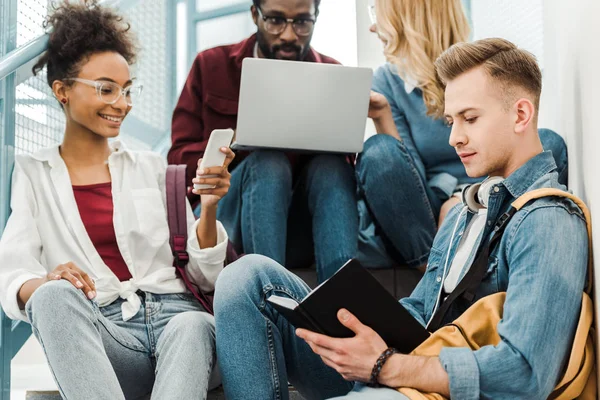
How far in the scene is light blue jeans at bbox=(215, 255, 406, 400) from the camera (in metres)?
1.60

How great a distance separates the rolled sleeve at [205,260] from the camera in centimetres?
206

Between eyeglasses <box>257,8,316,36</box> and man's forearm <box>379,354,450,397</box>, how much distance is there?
1.54 meters

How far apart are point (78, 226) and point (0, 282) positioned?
0.82ft

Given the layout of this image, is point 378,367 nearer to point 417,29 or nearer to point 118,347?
point 118,347

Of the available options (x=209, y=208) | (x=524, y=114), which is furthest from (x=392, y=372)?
(x=209, y=208)

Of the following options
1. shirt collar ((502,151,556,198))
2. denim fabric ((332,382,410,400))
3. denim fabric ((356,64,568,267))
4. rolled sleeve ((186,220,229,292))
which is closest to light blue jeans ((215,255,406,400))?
denim fabric ((332,382,410,400))

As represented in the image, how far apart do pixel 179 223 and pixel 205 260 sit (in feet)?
0.54

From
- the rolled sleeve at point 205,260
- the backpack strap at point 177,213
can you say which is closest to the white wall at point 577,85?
the rolled sleeve at point 205,260

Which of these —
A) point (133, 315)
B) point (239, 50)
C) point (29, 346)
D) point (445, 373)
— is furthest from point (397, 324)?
point (29, 346)

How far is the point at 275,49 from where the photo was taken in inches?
107

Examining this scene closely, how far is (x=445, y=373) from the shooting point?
53.1 inches

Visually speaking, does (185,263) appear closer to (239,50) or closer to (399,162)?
(399,162)

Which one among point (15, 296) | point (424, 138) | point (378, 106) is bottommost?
point (15, 296)

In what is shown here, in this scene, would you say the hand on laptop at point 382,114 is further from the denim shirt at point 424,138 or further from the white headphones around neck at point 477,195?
the white headphones around neck at point 477,195
